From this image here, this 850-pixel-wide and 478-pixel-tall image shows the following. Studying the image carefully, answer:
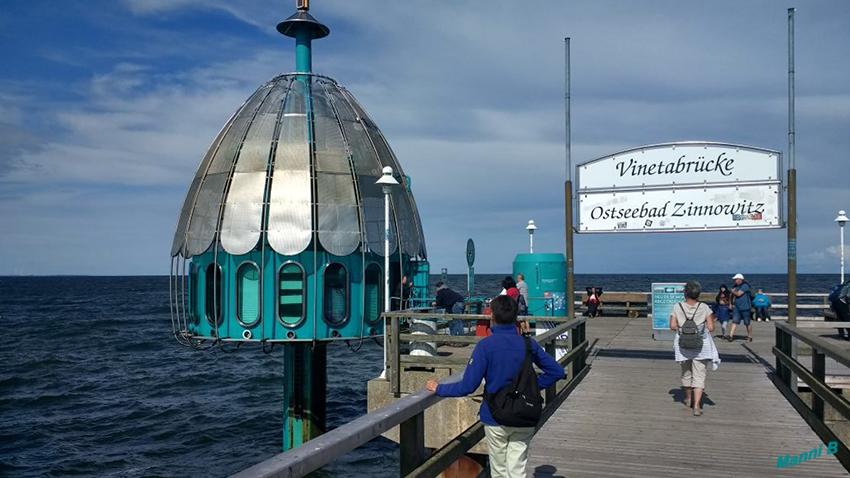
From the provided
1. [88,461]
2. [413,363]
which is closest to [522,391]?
[413,363]

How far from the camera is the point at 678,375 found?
13164 mm

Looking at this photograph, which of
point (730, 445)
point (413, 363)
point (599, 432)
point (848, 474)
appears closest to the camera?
point (848, 474)

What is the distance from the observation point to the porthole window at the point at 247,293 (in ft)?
52.7

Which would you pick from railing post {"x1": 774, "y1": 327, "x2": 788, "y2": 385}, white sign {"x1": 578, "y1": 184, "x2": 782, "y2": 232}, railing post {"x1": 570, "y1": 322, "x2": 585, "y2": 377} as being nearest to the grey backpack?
railing post {"x1": 570, "y1": 322, "x2": 585, "y2": 377}

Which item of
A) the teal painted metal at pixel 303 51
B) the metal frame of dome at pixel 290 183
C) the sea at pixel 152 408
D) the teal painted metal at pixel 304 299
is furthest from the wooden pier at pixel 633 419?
the teal painted metal at pixel 303 51

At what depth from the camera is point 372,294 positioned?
1689 cm

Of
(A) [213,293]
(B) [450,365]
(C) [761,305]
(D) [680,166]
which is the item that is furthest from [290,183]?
(C) [761,305]

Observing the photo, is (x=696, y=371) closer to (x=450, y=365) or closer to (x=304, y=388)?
(x=450, y=365)

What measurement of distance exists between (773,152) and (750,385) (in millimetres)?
4092

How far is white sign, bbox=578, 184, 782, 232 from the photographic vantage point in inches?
514

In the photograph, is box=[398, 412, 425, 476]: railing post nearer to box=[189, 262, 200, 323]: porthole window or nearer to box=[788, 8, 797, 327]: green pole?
box=[788, 8, 797, 327]: green pole

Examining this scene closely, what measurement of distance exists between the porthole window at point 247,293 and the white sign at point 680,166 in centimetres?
709

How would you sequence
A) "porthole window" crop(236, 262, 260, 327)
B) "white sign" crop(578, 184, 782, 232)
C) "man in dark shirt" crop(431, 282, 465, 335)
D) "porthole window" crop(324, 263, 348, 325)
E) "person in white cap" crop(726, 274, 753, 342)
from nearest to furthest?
"white sign" crop(578, 184, 782, 232)
"porthole window" crop(236, 262, 260, 327)
"porthole window" crop(324, 263, 348, 325)
"man in dark shirt" crop(431, 282, 465, 335)
"person in white cap" crop(726, 274, 753, 342)

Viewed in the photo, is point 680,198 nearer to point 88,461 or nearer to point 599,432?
point 599,432
